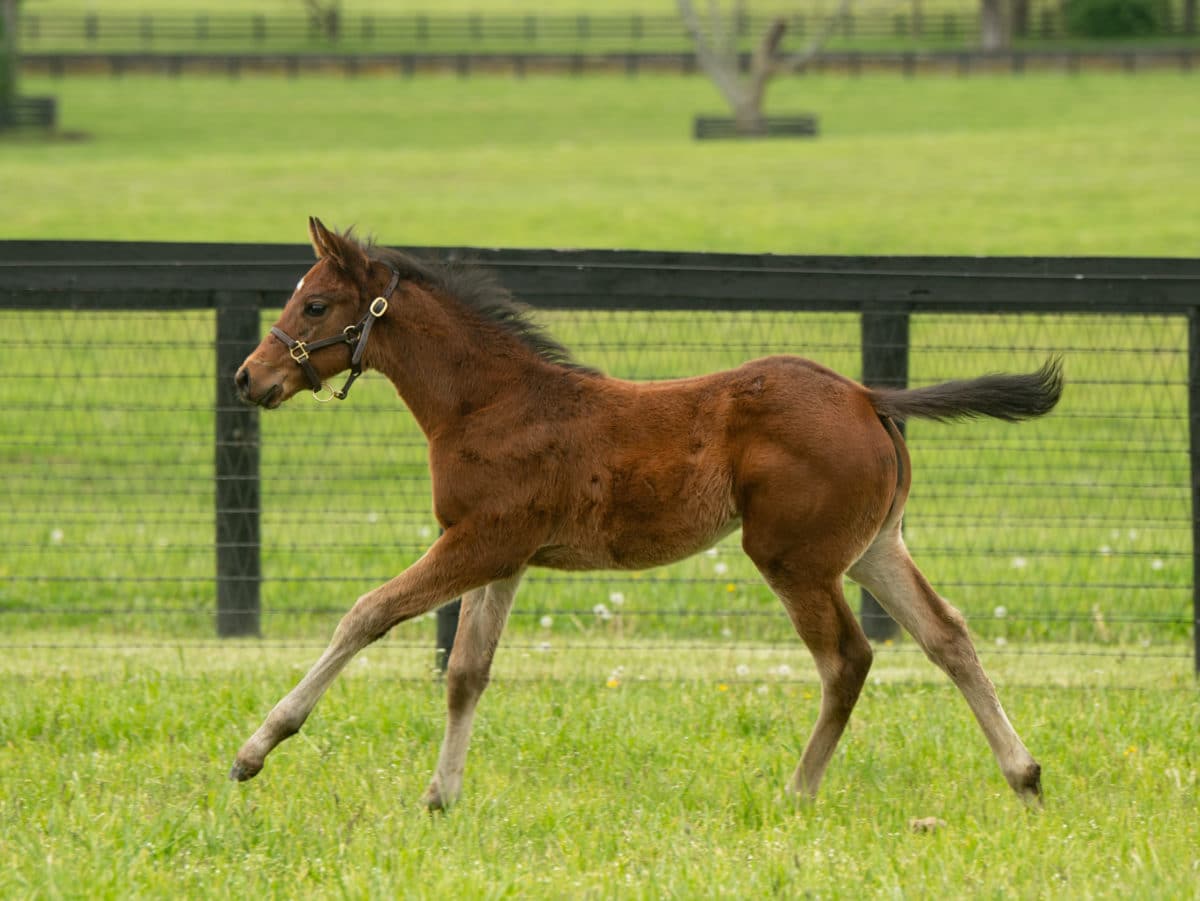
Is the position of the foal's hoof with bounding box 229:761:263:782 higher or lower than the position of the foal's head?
lower

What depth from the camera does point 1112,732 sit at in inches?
226

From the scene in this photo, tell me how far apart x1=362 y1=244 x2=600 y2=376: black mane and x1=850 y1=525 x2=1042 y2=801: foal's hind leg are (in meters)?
1.11

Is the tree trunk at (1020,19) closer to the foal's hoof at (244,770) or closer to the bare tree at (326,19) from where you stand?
the bare tree at (326,19)

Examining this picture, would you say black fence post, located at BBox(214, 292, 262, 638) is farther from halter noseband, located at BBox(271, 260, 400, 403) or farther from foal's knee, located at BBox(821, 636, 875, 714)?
foal's knee, located at BBox(821, 636, 875, 714)

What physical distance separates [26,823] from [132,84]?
46.0 m

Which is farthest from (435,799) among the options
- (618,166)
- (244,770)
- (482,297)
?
(618,166)

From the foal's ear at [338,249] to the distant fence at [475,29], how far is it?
51367 mm

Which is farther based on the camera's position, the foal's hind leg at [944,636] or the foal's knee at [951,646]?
the foal's knee at [951,646]

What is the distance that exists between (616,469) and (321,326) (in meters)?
1.03

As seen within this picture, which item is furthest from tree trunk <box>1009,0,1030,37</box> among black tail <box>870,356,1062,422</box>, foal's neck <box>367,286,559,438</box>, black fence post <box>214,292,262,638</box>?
foal's neck <box>367,286,559,438</box>

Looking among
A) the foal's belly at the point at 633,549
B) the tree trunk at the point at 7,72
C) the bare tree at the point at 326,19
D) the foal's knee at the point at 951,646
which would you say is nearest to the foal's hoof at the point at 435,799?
the foal's belly at the point at 633,549

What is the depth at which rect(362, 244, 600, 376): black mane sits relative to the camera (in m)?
5.29

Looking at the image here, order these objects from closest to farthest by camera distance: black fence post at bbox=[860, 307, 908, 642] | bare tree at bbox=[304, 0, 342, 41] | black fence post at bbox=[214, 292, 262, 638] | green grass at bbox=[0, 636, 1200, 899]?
green grass at bbox=[0, 636, 1200, 899] → black fence post at bbox=[860, 307, 908, 642] → black fence post at bbox=[214, 292, 262, 638] → bare tree at bbox=[304, 0, 342, 41]

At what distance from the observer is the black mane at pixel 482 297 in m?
5.29
